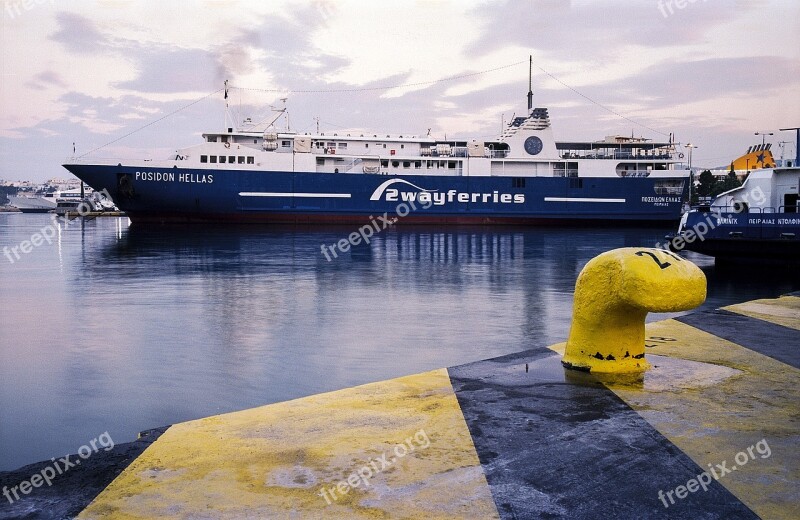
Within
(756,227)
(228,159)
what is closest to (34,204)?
(228,159)

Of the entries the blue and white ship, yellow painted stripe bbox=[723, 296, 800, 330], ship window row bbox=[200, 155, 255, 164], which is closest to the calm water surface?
the blue and white ship

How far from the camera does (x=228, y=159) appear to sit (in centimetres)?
4400

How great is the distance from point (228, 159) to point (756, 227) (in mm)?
33050

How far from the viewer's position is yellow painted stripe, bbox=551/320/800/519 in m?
3.12

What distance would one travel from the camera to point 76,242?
33188mm

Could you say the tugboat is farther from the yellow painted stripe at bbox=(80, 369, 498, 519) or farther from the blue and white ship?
the yellow painted stripe at bbox=(80, 369, 498, 519)

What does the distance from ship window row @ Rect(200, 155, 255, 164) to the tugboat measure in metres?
30.7

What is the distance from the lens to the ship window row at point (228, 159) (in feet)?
143

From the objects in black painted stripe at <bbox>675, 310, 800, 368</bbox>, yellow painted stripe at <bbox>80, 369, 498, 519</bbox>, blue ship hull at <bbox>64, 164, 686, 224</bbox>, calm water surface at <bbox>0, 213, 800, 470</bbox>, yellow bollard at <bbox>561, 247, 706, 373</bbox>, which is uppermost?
blue ship hull at <bbox>64, 164, 686, 224</bbox>
